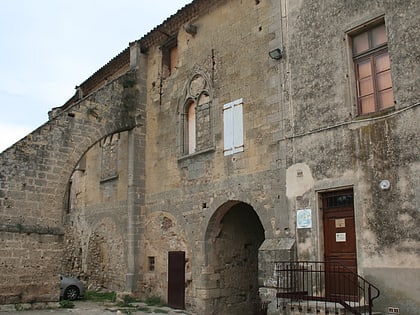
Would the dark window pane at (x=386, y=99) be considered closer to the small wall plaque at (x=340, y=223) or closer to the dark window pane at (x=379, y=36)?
the dark window pane at (x=379, y=36)

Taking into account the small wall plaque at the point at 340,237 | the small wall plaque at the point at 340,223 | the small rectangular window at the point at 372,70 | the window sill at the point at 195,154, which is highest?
the small rectangular window at the point at 372,70

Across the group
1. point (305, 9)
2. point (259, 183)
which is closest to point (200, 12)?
point (305, 9)

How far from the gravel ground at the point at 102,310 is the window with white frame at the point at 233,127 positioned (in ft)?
14.4

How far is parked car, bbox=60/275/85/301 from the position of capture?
572 inches

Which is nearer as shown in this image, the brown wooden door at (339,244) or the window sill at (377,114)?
the window sill at (377,114)

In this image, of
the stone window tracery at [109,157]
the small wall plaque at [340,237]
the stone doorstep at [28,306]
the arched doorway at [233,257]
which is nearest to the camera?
the small wall plaque at [340,237]

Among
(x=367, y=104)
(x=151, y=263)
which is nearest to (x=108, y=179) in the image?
(x=151, y=263)

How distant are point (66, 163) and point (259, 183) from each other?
5.54m

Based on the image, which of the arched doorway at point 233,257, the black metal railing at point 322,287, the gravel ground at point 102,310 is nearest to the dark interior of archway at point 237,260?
the arched doorway at point 233,257

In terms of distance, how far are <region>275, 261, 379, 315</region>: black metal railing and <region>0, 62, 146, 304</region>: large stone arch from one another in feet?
19.9

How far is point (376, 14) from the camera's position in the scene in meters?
8.95

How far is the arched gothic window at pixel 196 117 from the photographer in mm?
12977

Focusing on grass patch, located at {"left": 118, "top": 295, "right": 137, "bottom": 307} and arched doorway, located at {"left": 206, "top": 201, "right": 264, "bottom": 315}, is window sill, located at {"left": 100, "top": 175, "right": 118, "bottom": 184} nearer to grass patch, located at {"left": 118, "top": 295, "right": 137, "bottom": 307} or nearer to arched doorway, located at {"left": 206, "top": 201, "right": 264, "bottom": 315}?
grass patch, located at {"left": 118, "top": 295, "right": 137, "bottom": 307}

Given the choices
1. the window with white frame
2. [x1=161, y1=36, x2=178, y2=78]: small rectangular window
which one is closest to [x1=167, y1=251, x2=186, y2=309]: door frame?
the window with white frame
